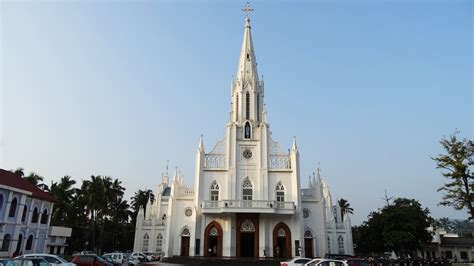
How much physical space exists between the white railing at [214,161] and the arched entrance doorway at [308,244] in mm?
10524

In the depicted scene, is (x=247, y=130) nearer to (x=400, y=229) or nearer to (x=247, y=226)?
(x=247, y=226)

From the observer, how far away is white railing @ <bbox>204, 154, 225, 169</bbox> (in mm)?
34031

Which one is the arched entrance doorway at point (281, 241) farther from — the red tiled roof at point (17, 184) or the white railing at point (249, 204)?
the red tiled roof at point (17, 184)

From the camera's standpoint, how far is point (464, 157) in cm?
2541

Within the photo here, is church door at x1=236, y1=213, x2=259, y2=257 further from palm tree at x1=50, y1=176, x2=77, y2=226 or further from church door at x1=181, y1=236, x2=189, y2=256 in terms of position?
palm tree at x1=50, y1=176, x2=77, y2=226

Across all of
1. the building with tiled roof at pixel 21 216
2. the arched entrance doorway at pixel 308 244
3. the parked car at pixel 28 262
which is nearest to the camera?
the parked car at pixel 28 262

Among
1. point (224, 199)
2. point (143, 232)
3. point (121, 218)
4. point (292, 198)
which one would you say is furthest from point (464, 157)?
point (121, 218)

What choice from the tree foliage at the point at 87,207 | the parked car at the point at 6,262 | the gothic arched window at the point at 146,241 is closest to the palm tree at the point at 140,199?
the tree foliage at the point at 87,207

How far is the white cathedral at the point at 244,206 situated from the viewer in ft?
104

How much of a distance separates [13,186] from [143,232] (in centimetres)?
1441

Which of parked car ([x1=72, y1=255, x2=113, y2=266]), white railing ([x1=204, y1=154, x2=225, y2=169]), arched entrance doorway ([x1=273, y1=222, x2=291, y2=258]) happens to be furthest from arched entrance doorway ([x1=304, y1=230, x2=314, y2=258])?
parked car ([x1=72, y1=255, x2=113, y2=266])

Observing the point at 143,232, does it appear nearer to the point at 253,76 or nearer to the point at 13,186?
Result: the point at 13,186

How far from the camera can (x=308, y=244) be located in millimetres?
33750

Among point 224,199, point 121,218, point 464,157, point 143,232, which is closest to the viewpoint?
point 464,157
